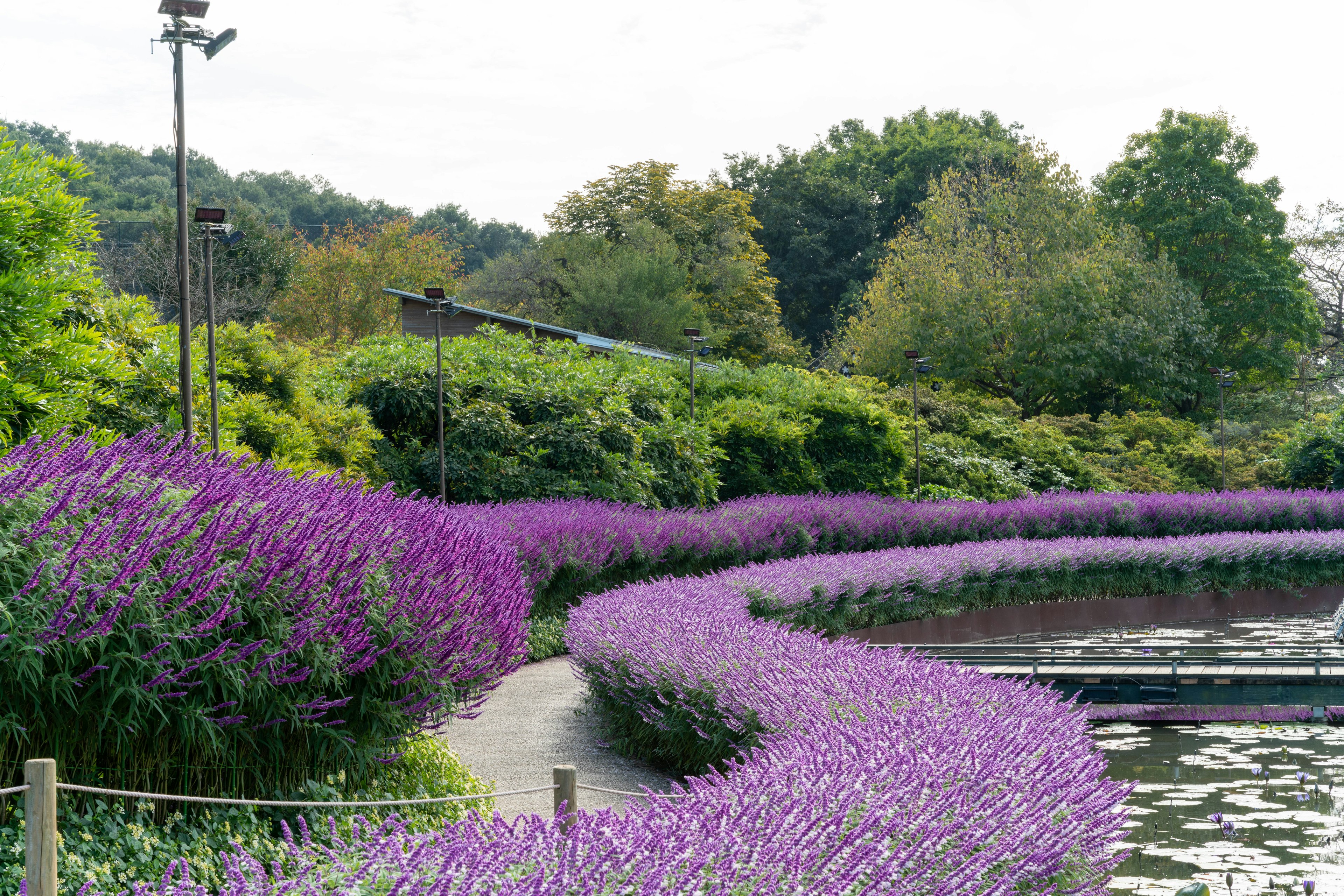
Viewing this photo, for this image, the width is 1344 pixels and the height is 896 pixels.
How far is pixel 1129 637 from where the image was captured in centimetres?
1521

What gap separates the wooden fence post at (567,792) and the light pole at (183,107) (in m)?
5.72

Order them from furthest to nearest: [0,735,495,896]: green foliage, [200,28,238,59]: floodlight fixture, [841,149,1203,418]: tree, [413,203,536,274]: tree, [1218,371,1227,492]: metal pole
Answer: [413,203,536,274]: tree, [841,149,1203,418]: tree, [1218,371,1227,492]: metal pole, [200,28,238,59]: floodlight fixture, [0,735,495,896]: green foliage

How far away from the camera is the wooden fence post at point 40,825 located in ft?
10.0

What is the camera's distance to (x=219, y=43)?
870 cm

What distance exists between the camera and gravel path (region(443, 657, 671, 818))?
653cm

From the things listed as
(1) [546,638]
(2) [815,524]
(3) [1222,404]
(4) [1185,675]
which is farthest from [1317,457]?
(1) [546,638]

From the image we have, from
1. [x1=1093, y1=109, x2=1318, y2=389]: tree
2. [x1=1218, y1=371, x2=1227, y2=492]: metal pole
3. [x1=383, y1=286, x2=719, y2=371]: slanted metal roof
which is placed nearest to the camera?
[x1=383, y1=286, x2=719, y2=371]: slanted metal roof

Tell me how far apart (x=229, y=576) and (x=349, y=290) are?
1582 inches

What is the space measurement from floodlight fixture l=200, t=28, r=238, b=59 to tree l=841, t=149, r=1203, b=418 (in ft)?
96.8

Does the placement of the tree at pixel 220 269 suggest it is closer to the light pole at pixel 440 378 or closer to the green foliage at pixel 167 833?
the light pole at pixel 440 378

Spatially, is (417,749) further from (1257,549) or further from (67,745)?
(1257,549)

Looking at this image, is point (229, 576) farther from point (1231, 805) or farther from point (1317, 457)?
point (1317, 457)

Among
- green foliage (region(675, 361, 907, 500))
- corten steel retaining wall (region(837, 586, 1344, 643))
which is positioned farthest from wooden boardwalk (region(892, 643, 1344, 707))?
green foliage (region(675, 361, 907, 500))

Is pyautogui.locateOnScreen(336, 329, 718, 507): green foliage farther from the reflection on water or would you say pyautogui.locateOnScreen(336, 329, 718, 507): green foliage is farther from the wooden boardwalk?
the reflection on water
